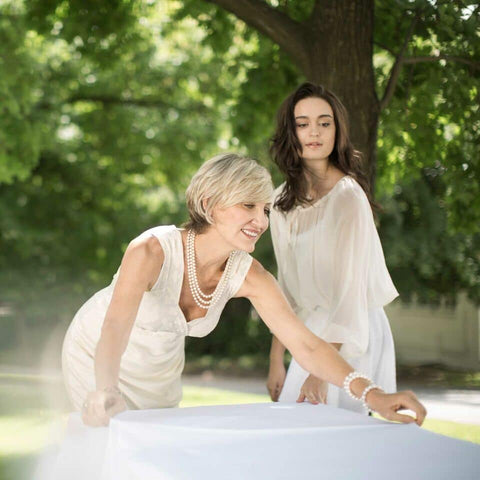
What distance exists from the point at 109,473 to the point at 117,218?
14379 mm

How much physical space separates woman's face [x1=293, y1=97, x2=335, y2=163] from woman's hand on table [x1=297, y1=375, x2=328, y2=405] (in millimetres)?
1098

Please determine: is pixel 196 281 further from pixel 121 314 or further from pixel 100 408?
pixel 100 408

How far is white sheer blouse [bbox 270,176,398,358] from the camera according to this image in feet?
12.3

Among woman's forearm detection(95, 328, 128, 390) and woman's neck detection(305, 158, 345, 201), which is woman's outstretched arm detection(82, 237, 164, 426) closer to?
woman's forearm detection(95, 328, 128, 390)

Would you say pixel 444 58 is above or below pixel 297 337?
above

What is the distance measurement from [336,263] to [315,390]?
1.95ft

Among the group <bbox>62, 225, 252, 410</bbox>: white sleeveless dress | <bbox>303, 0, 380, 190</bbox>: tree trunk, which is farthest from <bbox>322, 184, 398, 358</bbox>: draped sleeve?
<bbox>303, 0, 380, 190</bbox>: tree trunk

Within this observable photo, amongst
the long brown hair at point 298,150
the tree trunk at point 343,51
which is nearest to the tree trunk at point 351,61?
the tree trunk at point 343,51

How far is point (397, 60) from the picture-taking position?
20.1ft

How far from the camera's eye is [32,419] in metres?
10.0

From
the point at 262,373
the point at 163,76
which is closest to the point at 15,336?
the point at 262,373

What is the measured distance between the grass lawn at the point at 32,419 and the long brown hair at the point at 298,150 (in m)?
2.00

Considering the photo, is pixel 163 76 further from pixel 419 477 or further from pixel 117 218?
pixel 419 477

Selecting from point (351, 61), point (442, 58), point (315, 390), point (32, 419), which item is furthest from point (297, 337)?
point (32, 419)
